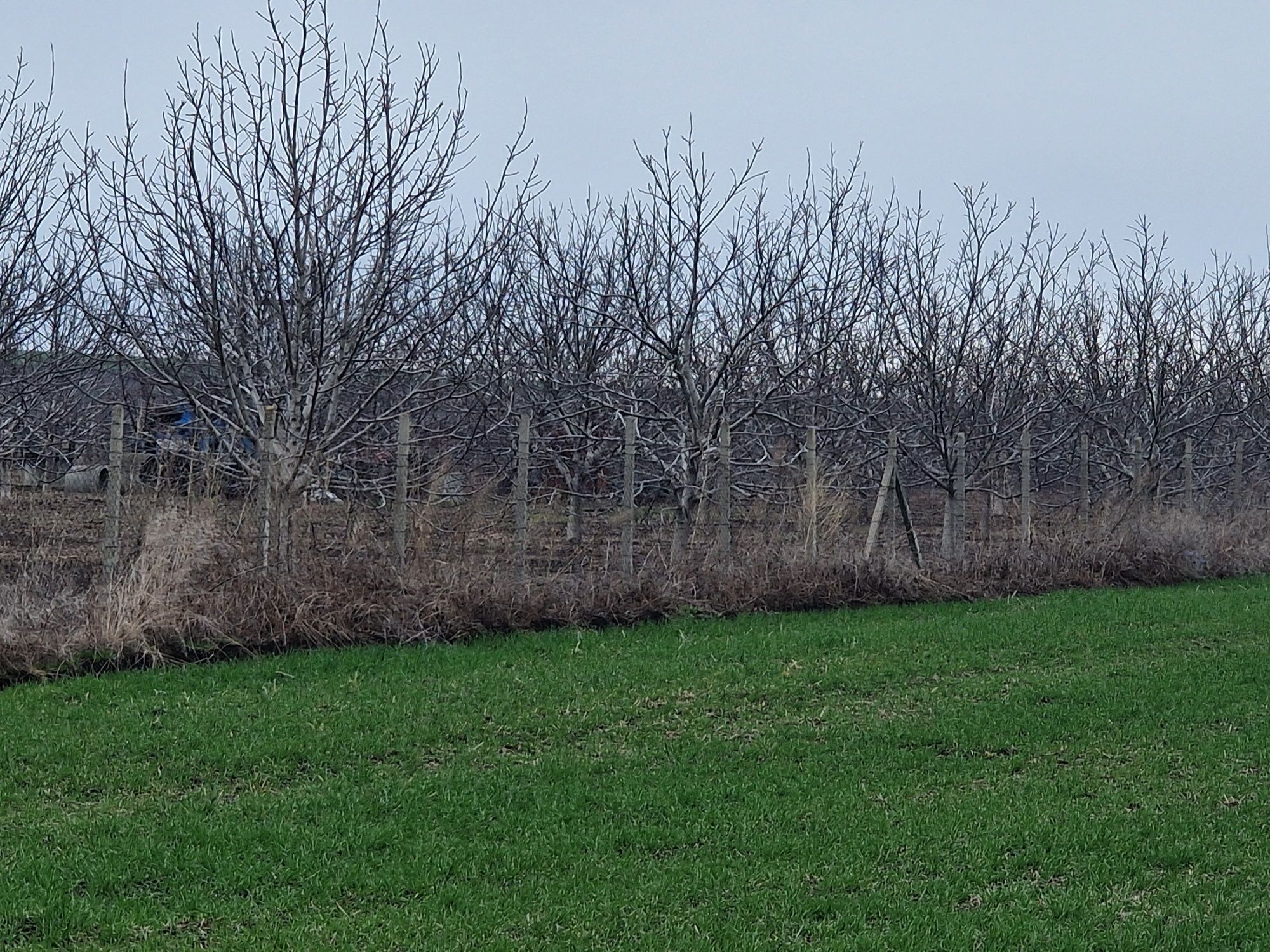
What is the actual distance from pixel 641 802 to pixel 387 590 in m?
4.16

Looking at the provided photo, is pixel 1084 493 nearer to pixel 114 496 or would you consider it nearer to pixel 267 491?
pixel 267 491

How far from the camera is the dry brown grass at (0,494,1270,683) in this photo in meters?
7.68

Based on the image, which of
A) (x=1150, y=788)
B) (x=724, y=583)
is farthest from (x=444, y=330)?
(x=1150, y=788)

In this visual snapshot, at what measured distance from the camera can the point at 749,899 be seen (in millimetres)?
4195

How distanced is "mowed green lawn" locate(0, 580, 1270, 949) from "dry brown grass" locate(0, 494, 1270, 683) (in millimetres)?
409

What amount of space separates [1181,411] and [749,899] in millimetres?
16817

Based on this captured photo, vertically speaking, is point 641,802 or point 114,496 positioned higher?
point 114,496

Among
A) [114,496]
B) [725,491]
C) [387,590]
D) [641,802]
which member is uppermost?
[725,491]

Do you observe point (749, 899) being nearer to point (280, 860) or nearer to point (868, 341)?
point (280, 860)

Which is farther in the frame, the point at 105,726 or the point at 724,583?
the point at 724,583

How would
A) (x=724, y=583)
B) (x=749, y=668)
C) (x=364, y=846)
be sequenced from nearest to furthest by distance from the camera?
(x=364, y=846), (x=749, y=668), (x=724, y=583)

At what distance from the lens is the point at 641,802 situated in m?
5.27

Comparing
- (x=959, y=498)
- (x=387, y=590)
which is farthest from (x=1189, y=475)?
(x=387, y=590)

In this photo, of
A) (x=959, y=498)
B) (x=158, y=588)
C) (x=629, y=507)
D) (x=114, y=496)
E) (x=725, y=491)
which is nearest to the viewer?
(x=158, y=588)
